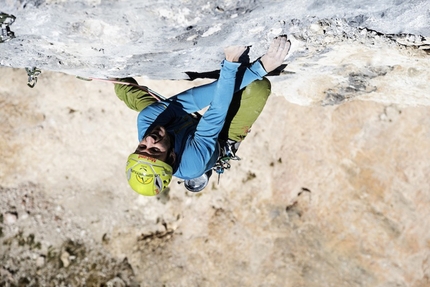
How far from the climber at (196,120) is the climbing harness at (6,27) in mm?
1232

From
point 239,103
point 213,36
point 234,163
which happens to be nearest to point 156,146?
point 213,36

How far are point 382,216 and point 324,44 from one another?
2846 millimetres

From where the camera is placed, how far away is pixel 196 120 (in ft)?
12.5

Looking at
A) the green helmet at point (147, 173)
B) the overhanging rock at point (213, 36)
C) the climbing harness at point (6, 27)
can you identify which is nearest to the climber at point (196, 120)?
the green helmet at point (147, 173)

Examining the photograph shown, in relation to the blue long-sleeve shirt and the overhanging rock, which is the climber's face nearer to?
the blue long-sleeve shirt

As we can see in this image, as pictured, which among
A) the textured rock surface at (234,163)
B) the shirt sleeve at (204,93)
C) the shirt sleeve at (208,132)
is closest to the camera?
the textured rock surface at (234,163)

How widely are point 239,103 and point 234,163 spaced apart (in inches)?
81.3

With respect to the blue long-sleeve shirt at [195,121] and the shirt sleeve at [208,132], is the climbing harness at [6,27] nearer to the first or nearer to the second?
the blue long-sleeve shirt at [195,121]

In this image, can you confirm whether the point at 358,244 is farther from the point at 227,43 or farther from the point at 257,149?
the point at 227,43

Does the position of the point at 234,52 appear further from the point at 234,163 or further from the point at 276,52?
the point at 234,163

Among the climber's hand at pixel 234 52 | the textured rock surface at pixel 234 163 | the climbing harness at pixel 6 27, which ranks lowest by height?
the textured rock surface at pixel 234 163

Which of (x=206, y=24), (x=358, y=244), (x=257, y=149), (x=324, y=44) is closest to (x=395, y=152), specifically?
(x=358, y=244)

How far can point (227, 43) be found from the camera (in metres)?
3.00

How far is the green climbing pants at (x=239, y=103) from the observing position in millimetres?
3750
